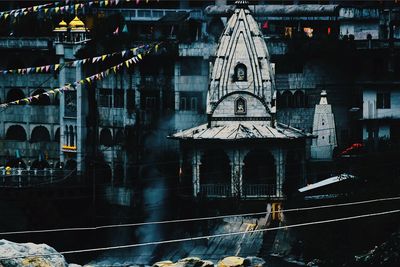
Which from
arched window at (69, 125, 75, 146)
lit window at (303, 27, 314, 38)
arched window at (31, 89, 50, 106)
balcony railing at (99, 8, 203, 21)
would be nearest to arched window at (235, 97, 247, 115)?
lit window at (303, 27, 314, 38)

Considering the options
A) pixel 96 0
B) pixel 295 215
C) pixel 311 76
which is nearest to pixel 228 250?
pixel 295 215

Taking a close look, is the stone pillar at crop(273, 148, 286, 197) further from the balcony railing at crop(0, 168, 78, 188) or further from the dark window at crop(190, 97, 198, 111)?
the balcony railing at crop(0, 168, 78, 188)

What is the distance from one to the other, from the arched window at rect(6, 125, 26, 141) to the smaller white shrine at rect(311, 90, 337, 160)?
44.1ft

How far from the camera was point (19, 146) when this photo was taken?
7956 centimetres

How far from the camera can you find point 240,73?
69.7 metres

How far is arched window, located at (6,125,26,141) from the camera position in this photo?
80.1 meters

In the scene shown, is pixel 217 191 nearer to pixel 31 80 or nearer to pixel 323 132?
pixel 323 132

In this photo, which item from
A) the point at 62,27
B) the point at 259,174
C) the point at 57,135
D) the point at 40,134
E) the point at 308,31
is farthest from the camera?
the point at 40,134

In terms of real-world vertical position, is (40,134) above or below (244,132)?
below

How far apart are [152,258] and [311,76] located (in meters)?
8.63

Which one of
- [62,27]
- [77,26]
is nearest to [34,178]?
[77,26]

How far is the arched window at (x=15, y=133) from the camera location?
80.1 metres

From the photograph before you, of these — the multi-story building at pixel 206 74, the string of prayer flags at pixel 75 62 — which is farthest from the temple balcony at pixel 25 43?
the string of prayer flags at pixel 75 62

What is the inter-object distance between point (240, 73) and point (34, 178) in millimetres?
8672
